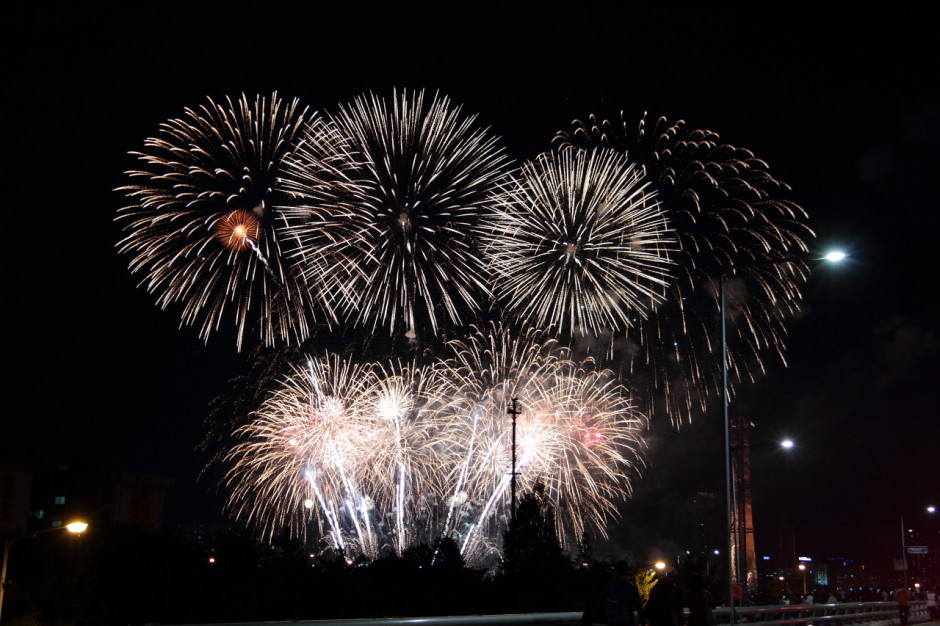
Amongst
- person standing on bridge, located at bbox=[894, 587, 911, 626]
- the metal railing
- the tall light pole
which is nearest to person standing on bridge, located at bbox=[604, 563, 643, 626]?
the metal railing

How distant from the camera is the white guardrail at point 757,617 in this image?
855 centimetres

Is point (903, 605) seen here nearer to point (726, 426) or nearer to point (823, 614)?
point (823, 614)

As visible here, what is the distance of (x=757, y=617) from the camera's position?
28297 millimetres

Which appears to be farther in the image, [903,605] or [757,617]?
[903,605]

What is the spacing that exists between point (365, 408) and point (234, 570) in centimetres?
974

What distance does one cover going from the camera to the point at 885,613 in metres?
32.1

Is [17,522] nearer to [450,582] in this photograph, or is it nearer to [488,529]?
[488,529]

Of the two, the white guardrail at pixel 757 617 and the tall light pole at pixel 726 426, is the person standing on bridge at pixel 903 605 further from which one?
the tall light pole at pixel 726 426

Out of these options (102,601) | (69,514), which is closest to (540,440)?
(102,601)

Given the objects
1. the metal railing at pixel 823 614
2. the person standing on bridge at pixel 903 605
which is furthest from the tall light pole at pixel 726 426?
the person standing on bridge at pixel 903 605

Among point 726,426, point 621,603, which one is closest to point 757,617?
point 726,426

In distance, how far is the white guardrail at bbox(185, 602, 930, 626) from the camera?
28.0 feet

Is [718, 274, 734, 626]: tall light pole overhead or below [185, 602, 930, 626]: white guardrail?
overhead

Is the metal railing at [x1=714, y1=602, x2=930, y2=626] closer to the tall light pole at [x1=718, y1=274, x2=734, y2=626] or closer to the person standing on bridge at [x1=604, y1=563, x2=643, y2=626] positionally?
the tall light pole at [x1=718, y1=274, x2=734, y2=626]
